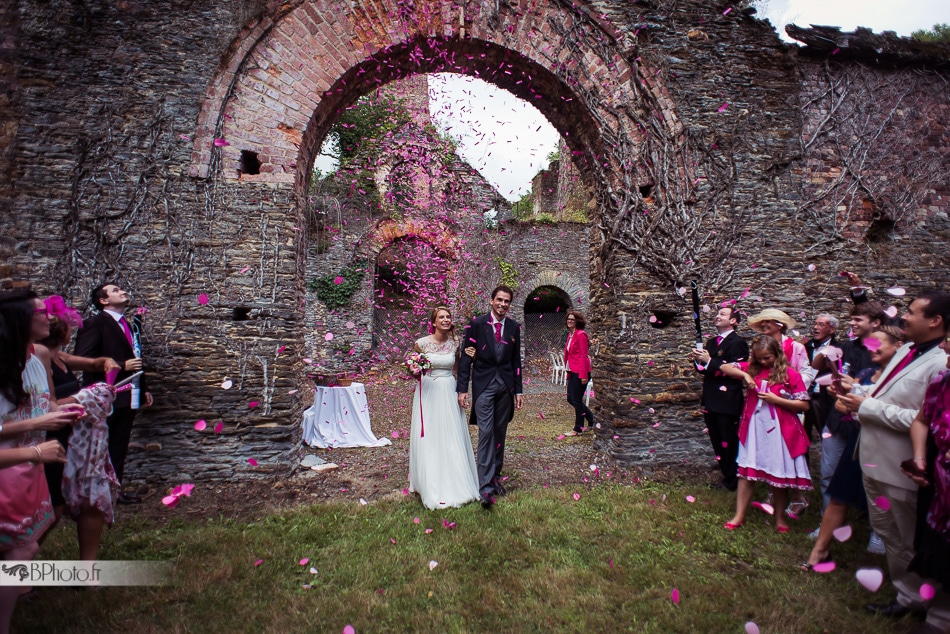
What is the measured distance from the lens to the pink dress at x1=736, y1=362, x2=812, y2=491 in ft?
11.5

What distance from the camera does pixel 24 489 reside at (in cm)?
202

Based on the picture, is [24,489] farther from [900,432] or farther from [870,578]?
[870,578]

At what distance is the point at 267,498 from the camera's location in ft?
14.7

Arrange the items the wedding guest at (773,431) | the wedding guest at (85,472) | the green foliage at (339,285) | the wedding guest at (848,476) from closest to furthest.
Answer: the wedding guest at (85,472)
the wedding guest at (848,476)
the wedding guest at (773,431)
the green foliage at (339,285)

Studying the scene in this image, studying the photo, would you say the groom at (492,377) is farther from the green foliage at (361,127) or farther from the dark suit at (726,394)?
the green foliage at (361,127)

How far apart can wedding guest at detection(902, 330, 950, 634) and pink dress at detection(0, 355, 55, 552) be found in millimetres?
4110

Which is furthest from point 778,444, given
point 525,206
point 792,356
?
point 525,206

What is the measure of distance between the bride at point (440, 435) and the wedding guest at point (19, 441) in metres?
2.58

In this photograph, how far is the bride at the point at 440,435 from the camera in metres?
4.14

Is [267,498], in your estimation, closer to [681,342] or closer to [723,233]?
[681,342]

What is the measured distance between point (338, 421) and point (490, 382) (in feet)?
10.6

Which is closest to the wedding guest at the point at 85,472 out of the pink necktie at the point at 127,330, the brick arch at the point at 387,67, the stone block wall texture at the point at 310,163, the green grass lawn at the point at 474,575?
the green grass lawn at the point at 474,575

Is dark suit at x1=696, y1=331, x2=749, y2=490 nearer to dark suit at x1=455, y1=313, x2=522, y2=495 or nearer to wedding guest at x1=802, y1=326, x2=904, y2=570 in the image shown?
wedding guest at x1=802, y1=326, x2=904, y2=570

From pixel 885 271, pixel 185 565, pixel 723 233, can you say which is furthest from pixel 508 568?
pixel 885 271
